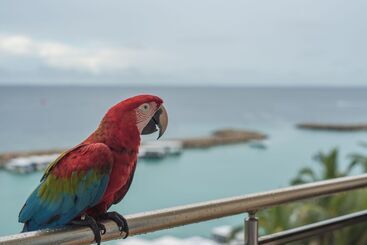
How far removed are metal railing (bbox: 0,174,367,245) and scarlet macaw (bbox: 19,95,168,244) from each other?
0.03 m

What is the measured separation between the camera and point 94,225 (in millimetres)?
833

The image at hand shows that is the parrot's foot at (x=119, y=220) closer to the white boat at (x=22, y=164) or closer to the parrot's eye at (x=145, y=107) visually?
the parrot's eye at (x=145, y=107)

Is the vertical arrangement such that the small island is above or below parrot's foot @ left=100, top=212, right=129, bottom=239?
below

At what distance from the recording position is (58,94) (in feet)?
108

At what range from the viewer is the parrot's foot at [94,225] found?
83 centimetres

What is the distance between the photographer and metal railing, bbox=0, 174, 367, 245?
2.57 ft

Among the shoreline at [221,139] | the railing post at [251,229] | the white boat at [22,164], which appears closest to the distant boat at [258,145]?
the shoreline at [221,139]

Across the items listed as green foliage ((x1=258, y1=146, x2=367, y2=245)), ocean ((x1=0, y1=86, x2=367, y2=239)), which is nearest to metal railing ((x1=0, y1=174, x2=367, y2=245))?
green foliage ((x1=258, y1=146, x2=367, y2=245))

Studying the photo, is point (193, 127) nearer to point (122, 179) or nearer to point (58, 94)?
point (58, 94)

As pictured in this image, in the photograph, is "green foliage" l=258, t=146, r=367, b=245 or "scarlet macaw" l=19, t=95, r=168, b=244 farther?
"green foliage" l=258, t=146, r=367, b=245

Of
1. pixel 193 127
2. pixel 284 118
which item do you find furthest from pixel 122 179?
pixel 284 118

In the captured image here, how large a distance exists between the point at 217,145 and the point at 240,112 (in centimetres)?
1523

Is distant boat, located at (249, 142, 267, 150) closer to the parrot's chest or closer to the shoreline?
the shoreline

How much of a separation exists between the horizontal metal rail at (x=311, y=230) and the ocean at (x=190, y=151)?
10.2 meters
